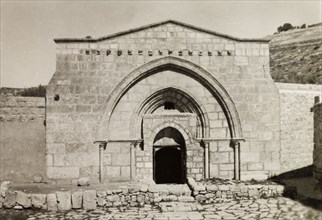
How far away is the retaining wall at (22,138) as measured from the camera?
471 inches

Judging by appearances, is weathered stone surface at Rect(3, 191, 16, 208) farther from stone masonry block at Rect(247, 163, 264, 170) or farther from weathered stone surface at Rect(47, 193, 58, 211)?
stone masonry block at Rect(247, 163, 264, 170)

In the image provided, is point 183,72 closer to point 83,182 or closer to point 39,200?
point 83,182

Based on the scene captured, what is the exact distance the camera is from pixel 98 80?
1216cm

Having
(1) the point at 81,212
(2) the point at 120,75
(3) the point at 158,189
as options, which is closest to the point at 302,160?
(3) the point at 158,189

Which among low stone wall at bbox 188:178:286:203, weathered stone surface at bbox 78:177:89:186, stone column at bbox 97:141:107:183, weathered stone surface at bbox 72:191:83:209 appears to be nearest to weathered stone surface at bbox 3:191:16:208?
weathered stone surface at bbox 72:191:83:209

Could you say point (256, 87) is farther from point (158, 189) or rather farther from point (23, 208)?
point (23, 208)

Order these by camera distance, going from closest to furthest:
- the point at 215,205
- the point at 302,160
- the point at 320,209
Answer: the point at 320,209 → the point at 215,205 → the point at 302,160

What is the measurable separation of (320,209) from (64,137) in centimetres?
822

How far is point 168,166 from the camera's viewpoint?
14125mm

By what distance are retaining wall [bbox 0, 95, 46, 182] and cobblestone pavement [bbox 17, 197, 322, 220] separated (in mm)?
2972

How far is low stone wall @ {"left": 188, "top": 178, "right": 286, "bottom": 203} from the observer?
10.6 meters

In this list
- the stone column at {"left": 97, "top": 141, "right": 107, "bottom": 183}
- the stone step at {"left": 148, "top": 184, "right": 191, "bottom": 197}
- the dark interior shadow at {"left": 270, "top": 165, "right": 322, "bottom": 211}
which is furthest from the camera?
the stone column at {"left": 97, "top": 141, "right": 107, "bottom": 183}

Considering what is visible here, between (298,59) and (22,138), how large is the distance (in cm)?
2250

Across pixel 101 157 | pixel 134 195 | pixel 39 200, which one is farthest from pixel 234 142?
pixel 39 200
